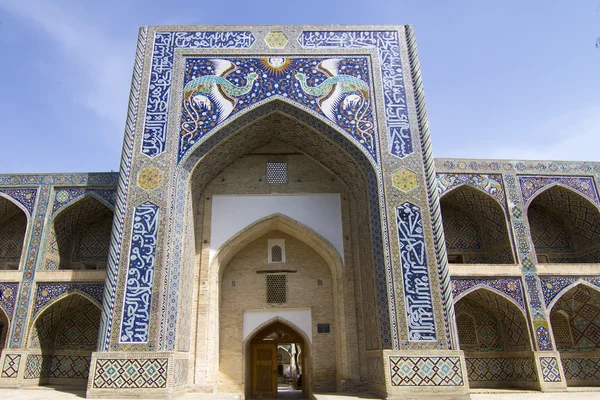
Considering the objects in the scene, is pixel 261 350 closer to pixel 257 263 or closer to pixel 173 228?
pixel 257 263

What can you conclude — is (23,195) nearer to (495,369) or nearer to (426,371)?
(426,371)

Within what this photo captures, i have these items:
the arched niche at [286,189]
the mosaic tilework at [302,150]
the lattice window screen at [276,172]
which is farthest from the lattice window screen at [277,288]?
the lattice window screen at [276,172]

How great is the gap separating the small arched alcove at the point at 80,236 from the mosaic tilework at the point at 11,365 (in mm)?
1725

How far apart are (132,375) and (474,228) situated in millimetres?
7731

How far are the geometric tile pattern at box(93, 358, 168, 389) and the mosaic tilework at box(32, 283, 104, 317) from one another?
7.49 ft

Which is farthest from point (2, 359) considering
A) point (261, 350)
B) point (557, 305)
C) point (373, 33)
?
point (557, 305)

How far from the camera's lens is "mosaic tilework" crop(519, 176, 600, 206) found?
9391 mm

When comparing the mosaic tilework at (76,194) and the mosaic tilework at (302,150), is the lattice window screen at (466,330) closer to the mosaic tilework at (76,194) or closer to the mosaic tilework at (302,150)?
the mosaic tilework at (302,150)

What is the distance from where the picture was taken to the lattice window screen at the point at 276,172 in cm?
934

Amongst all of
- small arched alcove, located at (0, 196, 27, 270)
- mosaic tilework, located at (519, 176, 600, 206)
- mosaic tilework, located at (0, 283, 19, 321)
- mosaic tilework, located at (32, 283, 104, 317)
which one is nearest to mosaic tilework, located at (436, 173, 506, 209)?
mosaic tilework, located at (519, 176, 600, 206)

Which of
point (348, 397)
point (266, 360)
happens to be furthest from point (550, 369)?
point (266, 360)

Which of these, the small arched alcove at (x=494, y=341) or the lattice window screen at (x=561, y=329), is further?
the lattice window screen at (x=561, y=329)

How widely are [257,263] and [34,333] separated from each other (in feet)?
14.4

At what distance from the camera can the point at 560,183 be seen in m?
9.48
